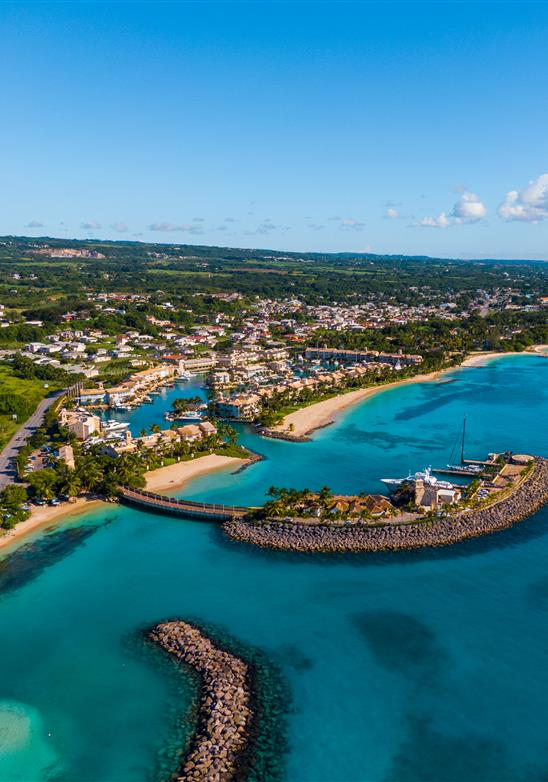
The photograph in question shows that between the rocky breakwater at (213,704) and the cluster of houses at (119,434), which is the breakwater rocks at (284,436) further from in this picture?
the rocky breakwater at (213,704)

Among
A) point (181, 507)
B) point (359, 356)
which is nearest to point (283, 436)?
point (181, 507)

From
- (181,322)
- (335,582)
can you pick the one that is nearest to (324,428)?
(335,582)

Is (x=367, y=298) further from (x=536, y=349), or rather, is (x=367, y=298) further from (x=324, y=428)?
(x=324, y=428)

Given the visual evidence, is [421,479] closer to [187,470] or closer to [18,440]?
[187,470]

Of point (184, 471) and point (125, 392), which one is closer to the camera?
point (184, 471)

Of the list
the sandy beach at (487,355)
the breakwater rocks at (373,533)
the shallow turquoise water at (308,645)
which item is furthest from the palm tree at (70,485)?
the sandy beach at (487,355)
